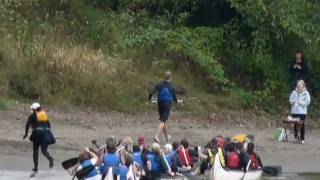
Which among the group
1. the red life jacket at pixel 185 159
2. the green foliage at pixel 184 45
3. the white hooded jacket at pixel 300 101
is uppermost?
the green foliage at pixel 184 45

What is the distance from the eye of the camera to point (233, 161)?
75.8ft

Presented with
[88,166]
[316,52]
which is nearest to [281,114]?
[316,52]

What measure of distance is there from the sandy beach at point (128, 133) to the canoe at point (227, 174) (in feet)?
6.12

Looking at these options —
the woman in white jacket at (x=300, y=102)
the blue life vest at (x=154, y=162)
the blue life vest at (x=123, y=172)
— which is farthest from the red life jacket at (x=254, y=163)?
the blue life vest at (x=123, y=172)

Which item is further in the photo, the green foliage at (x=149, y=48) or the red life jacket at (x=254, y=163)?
the green foliage at (x=149, y=48)

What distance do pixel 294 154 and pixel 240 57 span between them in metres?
7.26

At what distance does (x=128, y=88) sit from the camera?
30.3 m

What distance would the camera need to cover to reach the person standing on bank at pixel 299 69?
31.5 metres

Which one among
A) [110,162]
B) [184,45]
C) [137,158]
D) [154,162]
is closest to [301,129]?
[184,45]

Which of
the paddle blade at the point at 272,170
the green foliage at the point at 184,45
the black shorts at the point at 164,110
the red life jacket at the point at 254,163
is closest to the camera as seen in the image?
the red life jacket at the point at 254,163

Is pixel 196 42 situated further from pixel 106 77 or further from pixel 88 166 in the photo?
pixel 88 166

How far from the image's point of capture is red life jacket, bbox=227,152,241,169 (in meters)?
23.0

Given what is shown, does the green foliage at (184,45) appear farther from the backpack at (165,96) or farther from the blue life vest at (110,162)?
the blue life vest at (110,162)

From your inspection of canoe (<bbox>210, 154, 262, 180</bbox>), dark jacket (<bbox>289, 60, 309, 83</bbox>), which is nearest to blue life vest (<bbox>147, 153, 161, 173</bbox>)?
canoe (<bbox>210, 154, 262, 180</bbox>)
